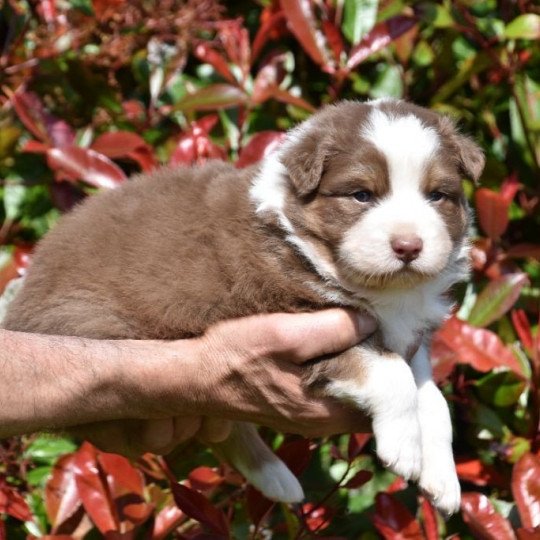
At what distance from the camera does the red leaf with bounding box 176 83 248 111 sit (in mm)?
4664

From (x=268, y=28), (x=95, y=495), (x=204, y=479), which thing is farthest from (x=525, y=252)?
(x=95, y=495)

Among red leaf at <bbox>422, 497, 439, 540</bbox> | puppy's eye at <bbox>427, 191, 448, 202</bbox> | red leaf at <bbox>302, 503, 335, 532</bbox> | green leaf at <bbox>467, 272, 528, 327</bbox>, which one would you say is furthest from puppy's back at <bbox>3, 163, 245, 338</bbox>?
green leaf at <bbox>467, 272, 528, 327</bbox>

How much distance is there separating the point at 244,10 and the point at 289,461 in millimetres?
2774

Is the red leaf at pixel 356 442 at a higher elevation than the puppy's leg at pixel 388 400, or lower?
lower

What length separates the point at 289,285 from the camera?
137 inches

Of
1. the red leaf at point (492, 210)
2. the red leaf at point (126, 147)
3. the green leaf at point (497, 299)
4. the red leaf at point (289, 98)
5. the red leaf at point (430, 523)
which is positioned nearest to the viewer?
the red leaf at point (430, 523)

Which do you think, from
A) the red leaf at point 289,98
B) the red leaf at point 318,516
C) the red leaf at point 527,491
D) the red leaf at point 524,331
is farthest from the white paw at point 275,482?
the red leaf at point 289,98

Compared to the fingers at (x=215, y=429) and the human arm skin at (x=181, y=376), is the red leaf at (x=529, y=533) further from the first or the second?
the fingers at (x=215, y=429)

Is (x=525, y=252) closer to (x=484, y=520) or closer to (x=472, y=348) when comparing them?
→ (x=472, y=348)

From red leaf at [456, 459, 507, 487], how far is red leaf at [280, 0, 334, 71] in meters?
1.95

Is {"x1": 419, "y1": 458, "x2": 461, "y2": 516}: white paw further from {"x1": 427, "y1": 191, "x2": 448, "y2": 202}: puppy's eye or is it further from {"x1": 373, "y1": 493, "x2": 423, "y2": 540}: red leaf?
{"x1": 427, "y1": 191, "x2": 448, "y2": 202}: puppy's eye

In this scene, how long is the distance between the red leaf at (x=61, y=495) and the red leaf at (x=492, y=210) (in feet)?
6.73

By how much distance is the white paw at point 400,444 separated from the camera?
10.7 ft

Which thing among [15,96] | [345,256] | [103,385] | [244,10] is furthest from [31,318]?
[244,10]
